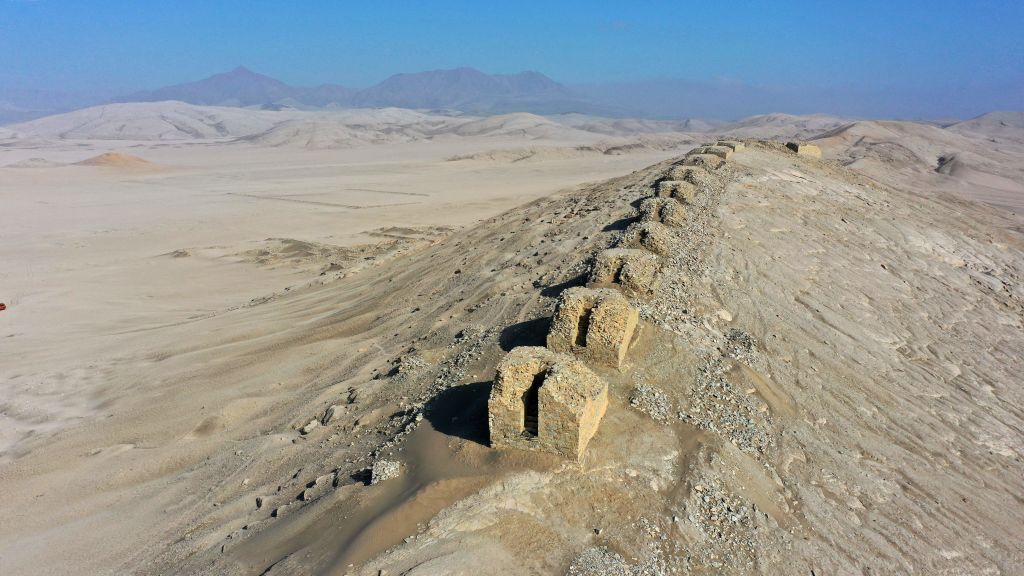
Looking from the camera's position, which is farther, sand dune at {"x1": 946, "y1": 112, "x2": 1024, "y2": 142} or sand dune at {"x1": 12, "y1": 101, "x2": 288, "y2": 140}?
sand dune at {"x1": 12, "y1": 101, "x2": 288, "y2": 140}

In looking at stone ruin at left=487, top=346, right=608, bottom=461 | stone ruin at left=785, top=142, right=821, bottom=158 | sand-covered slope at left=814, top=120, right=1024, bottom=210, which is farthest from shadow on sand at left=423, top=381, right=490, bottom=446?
sand-covered slope at left=814, top=120, right=1024, bottom=210

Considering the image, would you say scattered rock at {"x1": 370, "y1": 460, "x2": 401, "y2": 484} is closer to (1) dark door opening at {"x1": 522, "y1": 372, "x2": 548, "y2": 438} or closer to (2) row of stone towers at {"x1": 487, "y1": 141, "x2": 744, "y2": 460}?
(2) row of stone towers at {"x1": 487, "y1": 141, "x2": 744, "y2": 460}

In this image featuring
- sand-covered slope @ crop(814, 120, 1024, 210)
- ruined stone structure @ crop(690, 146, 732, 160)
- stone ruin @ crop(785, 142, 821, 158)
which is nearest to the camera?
ruined stone structure @ crop(690, 146, 732, 160)

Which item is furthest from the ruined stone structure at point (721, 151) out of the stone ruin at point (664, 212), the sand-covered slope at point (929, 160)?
the sand-covered slope at point (929, 160)

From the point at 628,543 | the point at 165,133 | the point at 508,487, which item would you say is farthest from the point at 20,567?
the point at 165,133

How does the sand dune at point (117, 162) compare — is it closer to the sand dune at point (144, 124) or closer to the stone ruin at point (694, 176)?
the stone ruin at point (694, 176)

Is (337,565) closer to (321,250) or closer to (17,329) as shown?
(17,329)
